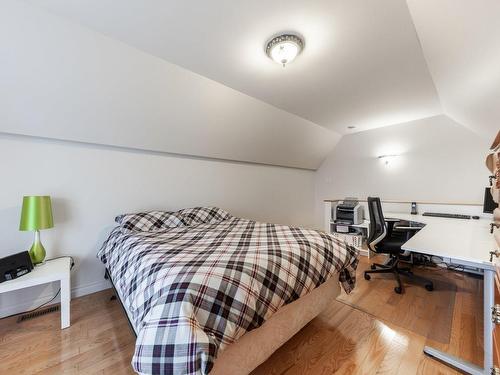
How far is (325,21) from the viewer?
1.57m

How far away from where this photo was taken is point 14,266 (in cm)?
172

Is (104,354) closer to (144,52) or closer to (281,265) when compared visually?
(281,265)

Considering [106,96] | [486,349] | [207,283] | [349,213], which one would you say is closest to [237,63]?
[106,96]

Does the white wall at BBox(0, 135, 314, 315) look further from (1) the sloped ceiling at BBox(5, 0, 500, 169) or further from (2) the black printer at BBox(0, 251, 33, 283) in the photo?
(2) the black printer at BBox(0, 251, 33, 283)

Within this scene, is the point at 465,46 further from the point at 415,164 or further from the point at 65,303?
the point at 65,303

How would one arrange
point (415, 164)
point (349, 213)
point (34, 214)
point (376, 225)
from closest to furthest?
point (34, 214)
point (376, 225)
point (415, 164)
point (349, 213)

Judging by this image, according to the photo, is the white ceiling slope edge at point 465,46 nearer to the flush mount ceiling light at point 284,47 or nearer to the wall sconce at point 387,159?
the flush mount ceiling light at point 284,47

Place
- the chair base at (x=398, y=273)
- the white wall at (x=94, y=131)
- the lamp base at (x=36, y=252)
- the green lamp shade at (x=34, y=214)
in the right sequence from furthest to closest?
the chair base at (x=398, y=273) < the lamp base at (x=36, y=252) < the green lamp shade at (x=34, y=214) < the white wall at (x=94, y=131)

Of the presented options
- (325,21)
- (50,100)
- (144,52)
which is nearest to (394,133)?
(325,21)

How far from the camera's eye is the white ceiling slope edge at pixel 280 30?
1.46 meters

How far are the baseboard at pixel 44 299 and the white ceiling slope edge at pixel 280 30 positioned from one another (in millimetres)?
2534

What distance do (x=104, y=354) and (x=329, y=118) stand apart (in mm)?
3904

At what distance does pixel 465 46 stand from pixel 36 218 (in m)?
3.47

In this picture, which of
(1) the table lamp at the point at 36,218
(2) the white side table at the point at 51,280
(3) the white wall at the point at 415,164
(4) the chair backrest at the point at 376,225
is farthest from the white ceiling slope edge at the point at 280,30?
(2) the white side table at the point at 51,280
